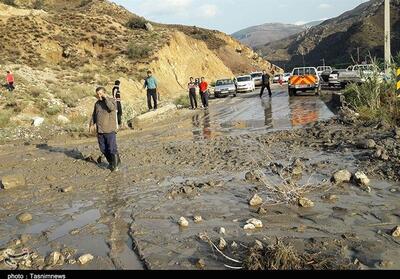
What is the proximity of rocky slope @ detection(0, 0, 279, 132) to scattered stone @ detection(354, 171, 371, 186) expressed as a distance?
51.1 ft

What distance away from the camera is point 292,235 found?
501 cm

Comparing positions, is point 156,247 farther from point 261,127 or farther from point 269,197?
point 261,127

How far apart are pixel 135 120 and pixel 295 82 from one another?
12.5 meters

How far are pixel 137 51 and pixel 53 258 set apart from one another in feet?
127

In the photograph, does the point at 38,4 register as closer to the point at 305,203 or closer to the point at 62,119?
the point at 62,119

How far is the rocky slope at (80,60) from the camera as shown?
23.7 metres

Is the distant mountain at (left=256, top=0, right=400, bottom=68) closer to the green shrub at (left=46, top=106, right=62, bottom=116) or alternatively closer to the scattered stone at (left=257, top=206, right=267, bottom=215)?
the green shrub at (left=46, top=106, right=62, bottom=116)

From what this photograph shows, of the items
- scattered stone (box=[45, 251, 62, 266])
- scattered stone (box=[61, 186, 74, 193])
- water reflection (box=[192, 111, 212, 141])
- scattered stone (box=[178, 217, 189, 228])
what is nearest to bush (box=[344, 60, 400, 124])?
water reflection (box=[192, 111, 212, 141])

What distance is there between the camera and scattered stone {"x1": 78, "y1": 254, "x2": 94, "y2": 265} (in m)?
4.73

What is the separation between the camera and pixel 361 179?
22.0 ft

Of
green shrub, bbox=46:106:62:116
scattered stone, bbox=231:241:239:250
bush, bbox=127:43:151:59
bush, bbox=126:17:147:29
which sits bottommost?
scattered stone, bbox=231:241:239:250

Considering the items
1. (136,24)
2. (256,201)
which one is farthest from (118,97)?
(136,24)

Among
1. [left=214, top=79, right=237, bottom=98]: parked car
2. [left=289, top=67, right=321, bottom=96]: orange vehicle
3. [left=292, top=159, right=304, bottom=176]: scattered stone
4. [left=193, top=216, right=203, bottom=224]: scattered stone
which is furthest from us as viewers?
[left=214, top=79, right=237, bottom=98]: parked car

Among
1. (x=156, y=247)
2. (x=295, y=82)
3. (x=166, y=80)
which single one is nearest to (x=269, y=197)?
(x=156, y=247)
